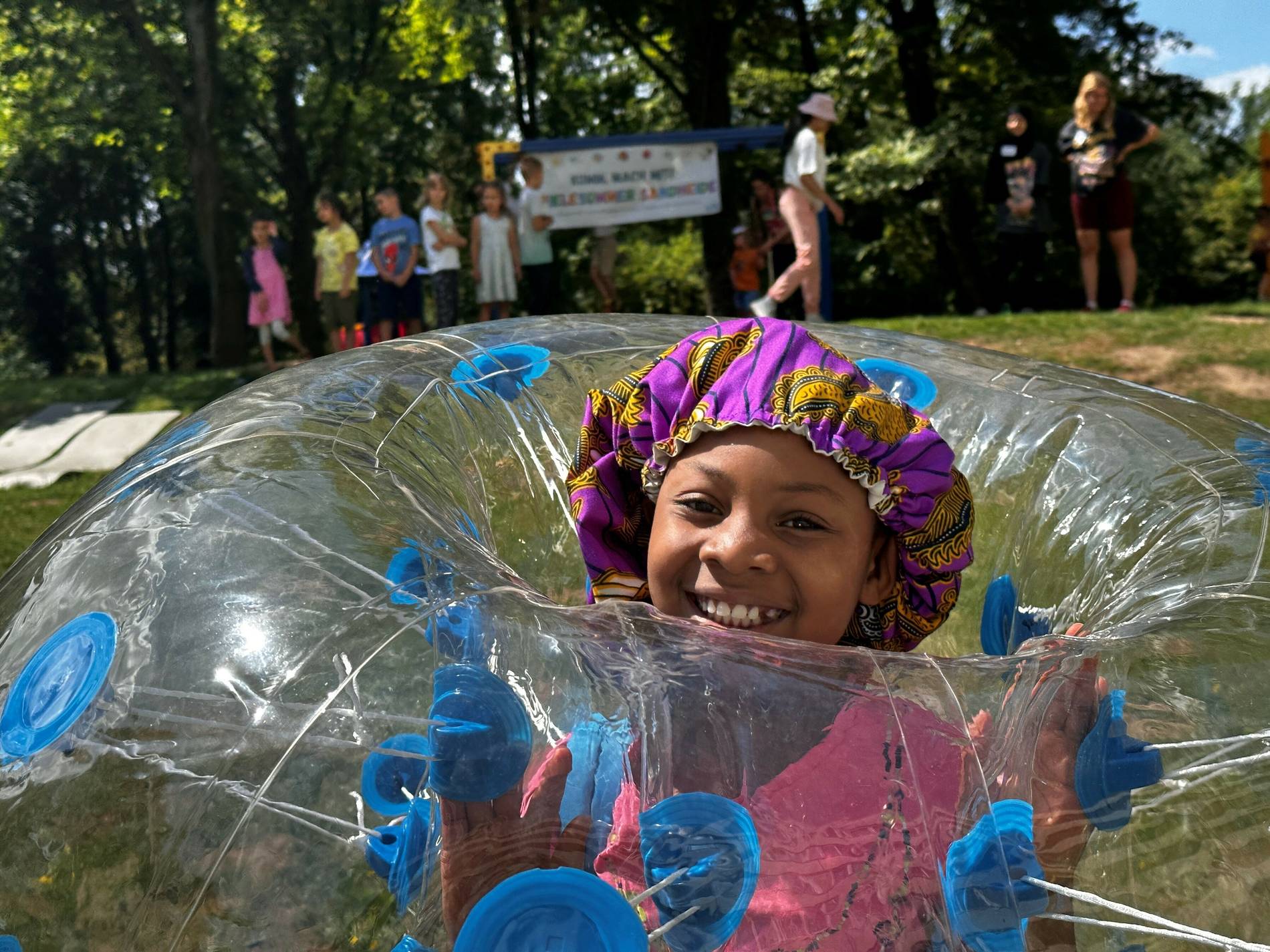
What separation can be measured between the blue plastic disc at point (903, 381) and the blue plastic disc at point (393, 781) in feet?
5.29

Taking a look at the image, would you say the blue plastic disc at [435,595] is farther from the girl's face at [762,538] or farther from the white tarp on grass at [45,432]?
the white tarp on grass at [45,432]

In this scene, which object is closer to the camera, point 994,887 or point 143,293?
point 994,887

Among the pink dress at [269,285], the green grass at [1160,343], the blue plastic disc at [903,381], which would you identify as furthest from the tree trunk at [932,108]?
the blue plastic disc at [903,381]

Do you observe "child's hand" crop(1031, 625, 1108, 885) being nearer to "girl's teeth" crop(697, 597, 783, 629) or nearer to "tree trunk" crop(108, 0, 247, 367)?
"girl's teeth" crop(697, 597, 783, 629)

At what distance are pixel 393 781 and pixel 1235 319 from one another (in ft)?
26.1

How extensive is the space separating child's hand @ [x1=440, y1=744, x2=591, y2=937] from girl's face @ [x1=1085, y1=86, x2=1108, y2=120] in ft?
25.9

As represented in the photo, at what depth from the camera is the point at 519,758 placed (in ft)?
4.44

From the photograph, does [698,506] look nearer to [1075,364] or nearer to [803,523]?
[803,523]

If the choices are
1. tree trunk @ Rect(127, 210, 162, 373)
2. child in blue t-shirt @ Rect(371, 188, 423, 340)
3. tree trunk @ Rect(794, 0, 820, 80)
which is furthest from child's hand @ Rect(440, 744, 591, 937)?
tree trunk @ Rect(127, 210, 162, 373)

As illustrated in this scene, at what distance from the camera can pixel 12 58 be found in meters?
13.3

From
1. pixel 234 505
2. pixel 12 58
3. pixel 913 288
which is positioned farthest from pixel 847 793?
pixel 913 288

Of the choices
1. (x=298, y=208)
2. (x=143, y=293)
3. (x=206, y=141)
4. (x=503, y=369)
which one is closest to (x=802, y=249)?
(x=503, y=369)

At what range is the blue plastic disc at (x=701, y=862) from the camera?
128 cm

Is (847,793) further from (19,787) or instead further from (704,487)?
(19,787)
